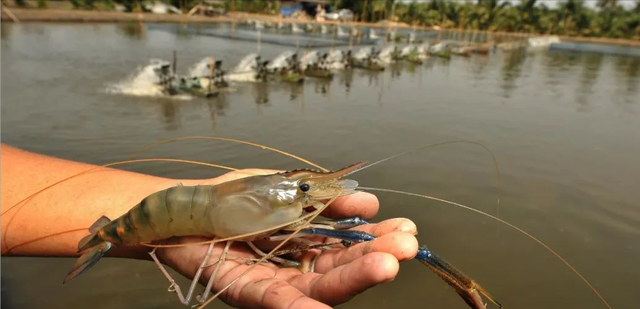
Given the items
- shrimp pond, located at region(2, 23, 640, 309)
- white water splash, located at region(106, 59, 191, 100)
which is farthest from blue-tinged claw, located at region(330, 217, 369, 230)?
white water splash, located at region(106, 59, 191, 100)

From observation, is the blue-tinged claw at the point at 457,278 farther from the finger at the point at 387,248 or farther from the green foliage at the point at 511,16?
the green foliage at the point at 511,16

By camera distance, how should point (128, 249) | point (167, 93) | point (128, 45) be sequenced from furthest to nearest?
point (128, 45) → point (167, 93) → point (128, 249)

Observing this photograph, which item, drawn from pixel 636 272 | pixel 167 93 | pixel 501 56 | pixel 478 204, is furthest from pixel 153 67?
pixel 501 56

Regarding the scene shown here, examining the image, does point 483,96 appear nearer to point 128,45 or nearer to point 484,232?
point 484,232

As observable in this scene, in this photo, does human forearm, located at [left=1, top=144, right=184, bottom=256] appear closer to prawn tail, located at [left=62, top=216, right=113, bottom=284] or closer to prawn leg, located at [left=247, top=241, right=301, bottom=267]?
prawn tail, located at [left=62, top=216, right=113, bottom=284]

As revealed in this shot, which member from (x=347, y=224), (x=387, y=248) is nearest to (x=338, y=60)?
(x=347, y=224)

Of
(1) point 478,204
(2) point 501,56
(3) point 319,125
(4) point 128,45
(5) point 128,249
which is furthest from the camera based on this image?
(2) point 501,56
